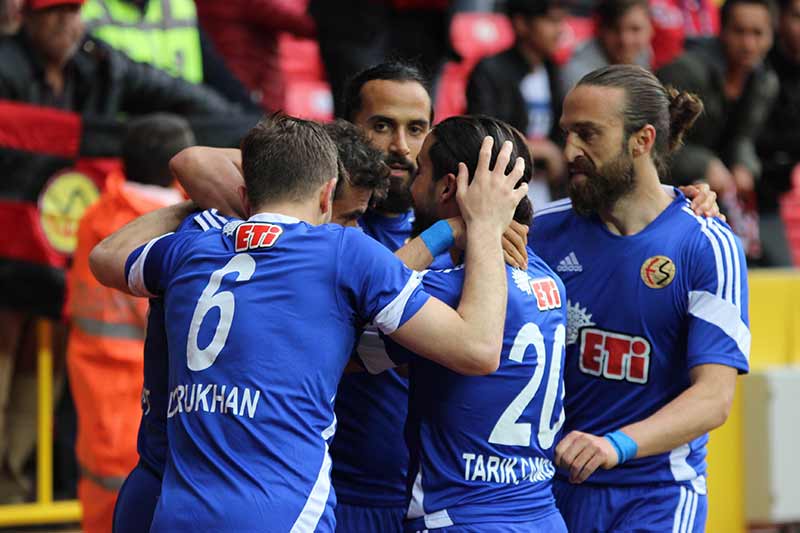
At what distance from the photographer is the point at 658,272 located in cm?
438

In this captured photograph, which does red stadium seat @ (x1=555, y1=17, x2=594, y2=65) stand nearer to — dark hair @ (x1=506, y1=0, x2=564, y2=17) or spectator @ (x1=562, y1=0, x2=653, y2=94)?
spectator @ (x1=562, y1=0, x2=653, y2=94)

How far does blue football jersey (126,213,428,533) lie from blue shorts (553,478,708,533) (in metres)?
1.18

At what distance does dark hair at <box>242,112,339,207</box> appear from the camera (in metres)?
3.57

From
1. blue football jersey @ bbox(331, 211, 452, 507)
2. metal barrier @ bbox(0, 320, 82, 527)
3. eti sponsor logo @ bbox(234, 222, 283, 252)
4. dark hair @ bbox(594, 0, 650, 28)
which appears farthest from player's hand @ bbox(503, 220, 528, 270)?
dark hair @ bbox(594, 0, 650, 28)

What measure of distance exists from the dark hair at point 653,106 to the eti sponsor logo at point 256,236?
1440 mm

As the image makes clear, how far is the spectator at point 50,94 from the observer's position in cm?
693

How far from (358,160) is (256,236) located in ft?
1.90

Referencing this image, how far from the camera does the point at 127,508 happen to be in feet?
13.3

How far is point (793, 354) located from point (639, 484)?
340 cm

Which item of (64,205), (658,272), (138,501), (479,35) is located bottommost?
(138,501)

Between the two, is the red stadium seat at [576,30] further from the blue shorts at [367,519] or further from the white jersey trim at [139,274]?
the white jersey trim at [139,274]

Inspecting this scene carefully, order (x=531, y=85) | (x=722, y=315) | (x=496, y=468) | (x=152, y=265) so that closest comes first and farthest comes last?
(x=496, y=468)
(x=152, y=265)
(x=722, y=315)
(x=531, y=85)

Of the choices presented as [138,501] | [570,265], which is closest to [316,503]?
[138,501]

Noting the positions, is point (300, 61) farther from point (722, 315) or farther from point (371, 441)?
point (722, 315)
